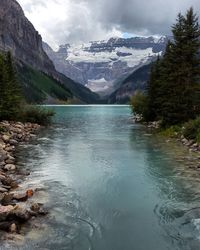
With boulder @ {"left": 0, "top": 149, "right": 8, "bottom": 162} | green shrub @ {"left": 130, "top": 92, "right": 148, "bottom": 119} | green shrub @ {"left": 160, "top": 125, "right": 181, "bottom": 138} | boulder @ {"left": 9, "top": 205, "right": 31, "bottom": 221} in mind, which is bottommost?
green shrub @ {"left": 160, "top": 125, "right": 181, "bottom": 138}

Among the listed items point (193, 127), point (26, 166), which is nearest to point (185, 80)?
point (193, 127)

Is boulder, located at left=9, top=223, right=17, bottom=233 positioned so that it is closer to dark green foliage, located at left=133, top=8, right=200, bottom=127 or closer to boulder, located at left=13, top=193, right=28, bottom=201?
boulder, located at left=13, top=193, right=28, bottom=201

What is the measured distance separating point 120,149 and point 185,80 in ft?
58.6

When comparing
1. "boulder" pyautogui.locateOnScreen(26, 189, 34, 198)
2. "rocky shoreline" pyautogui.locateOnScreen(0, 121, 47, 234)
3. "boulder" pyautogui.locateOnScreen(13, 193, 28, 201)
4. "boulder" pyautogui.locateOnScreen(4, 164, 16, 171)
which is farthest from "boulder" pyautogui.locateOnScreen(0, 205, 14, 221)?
"boulder" pyautogui.locateOnScreen(4, 164, 16, 171)

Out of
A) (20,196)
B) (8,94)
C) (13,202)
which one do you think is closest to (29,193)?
(20,196)

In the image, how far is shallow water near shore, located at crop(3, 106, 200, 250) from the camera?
13.9 meters

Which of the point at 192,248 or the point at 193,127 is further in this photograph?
the point at 193,127

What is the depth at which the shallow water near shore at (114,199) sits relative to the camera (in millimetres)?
13944

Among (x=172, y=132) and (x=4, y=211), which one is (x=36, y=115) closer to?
(x=172, y=132)

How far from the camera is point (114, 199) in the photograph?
19.3 meters

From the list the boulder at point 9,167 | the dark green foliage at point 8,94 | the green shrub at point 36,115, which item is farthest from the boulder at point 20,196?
the green shrub at point 36,115

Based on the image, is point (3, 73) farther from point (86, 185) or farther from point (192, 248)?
point (192, 248)

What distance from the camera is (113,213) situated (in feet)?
55.7

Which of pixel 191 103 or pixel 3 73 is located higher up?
pixel 3 73
